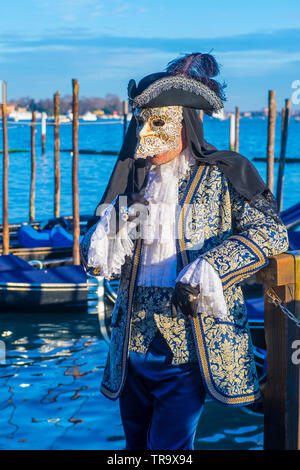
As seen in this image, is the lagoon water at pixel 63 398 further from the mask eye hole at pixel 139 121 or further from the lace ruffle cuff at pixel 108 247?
the mask eye hole at pixel 139 121

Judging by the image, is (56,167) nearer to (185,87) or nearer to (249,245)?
(185,87)

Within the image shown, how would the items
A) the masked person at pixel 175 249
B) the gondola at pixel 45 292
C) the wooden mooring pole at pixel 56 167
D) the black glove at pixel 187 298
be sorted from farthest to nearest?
the wooden mooring pole at pixel 56 167 < the gondola at pixel 45 292 < the masked person at pixel 175 249 < the black glove at pixel 187 298

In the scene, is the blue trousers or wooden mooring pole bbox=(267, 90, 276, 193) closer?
the blue trousers

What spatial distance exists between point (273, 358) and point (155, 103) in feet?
2.86

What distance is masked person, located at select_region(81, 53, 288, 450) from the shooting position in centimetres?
202

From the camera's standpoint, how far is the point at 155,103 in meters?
2.08

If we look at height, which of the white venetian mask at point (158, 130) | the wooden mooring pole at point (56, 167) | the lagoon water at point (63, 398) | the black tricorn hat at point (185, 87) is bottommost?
the lagoon water at point (63, 398)

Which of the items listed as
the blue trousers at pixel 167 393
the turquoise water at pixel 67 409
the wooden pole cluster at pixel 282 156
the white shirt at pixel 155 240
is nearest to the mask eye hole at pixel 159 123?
the white shirt at pixel 155 240

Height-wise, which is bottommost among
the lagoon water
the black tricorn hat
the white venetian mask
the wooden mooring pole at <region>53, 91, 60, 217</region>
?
the lagoon water

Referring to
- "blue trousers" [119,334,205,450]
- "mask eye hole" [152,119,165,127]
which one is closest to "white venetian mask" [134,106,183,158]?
"mask eye hole" [152,119,165,127]

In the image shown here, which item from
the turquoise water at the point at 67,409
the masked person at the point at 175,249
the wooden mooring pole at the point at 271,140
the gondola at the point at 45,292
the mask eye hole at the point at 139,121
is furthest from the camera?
the wooden mooring pole at the point at 271,140

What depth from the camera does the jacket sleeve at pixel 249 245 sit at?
1953mm

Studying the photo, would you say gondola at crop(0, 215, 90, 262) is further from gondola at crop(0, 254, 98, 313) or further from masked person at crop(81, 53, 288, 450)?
masked person at crop(81, 53, 288, 450)
